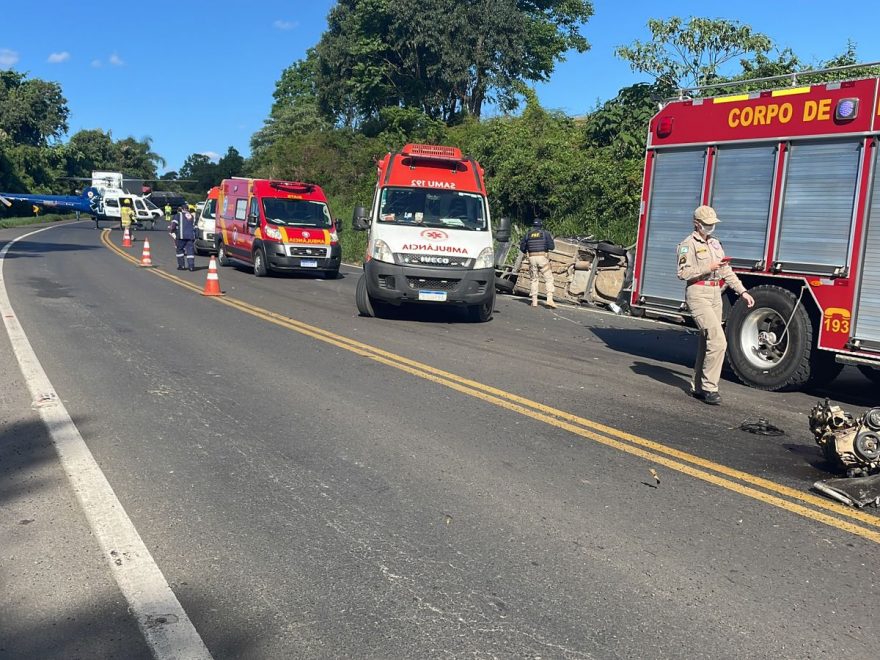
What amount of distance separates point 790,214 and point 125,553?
7265 millimetres

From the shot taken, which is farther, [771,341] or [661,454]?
[771,341]

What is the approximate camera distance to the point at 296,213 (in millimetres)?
21875

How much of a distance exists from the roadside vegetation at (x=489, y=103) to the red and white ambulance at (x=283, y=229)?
669cm

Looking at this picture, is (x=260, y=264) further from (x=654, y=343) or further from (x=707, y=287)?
(x=707, y=287)

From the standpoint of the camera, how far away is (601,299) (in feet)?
57.6

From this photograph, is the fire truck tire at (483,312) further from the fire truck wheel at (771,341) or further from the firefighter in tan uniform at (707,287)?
the firefighter in tan uniform at (707,287)

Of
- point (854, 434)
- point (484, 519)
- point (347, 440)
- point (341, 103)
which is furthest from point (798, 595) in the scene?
point (341, 103)

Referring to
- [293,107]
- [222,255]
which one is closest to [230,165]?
[293,107]

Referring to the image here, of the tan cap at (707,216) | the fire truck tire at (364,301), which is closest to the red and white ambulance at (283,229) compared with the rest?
the fire truck tire at (364,301)

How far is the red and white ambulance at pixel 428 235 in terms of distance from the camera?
12992 millimetres

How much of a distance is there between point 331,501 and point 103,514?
1260 millimetres

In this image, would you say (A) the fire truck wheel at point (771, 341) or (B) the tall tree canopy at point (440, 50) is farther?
(B) the tall tree canopy at point (440, 50)

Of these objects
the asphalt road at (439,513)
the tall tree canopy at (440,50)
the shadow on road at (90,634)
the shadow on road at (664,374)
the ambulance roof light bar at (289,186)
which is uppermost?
the tall tree canopy at (440,50)

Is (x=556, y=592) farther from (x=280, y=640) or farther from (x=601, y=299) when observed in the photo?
(x=601, y=299)
